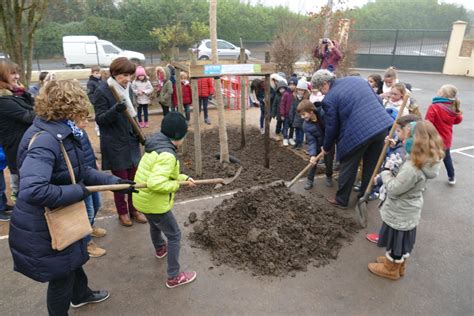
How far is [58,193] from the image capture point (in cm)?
212

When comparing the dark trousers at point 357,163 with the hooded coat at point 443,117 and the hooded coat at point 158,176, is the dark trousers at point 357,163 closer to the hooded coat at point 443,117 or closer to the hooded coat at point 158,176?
the hooded coat at point 443,117

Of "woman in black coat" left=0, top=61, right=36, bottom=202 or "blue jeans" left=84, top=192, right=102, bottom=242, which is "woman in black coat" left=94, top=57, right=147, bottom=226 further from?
"woman in black coat" left=0, top=61, right=36, bottom=202

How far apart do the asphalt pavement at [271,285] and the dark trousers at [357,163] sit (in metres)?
0.66

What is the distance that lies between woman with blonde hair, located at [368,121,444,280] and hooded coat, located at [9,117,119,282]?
2.54 metres

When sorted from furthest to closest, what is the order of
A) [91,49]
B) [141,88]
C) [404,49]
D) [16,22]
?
[404,49] < [91,49] < [141,88] < [16,22]

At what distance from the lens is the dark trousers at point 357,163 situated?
4.40m

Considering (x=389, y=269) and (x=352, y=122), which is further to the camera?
(x=352, y=122)

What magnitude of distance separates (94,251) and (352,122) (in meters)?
3.32

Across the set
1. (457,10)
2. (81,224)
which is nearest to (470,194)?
(81,224)

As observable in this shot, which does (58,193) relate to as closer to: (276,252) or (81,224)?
(81,224)

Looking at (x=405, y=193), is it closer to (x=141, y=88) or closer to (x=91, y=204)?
(x=91, y=204)

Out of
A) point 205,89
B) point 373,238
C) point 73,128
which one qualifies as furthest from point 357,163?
point 205,89

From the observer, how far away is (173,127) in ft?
9.50

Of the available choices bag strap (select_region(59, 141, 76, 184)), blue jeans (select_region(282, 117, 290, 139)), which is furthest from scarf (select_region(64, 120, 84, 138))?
blue jeans (select_region(282, 117, 290, 139))
